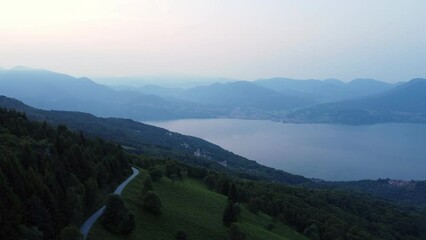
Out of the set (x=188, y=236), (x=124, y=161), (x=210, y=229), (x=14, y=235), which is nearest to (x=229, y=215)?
(x=210, y=229)

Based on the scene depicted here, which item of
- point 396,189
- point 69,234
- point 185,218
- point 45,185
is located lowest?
point 185,218

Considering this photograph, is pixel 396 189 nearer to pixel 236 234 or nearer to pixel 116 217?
pixel 236 234

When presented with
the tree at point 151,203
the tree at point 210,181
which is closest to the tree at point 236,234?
the tree at point 151,203

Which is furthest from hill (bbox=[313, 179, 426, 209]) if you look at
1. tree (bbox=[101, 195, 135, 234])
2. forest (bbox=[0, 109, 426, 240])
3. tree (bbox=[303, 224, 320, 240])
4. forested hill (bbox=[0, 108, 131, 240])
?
tree (bbox=[101, 195, 135, 234])

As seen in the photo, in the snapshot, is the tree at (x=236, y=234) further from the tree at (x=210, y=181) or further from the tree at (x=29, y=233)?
the tree at (x=210, y=181)

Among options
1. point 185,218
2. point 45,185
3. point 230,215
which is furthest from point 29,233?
point 230,215

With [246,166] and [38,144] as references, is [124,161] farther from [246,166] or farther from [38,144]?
[246,166]
